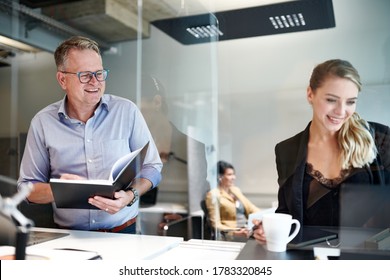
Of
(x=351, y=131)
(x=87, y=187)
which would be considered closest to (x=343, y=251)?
(x=351, y=131)

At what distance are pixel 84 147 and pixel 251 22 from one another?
0.76 metres

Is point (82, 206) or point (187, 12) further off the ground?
point (187, 12)

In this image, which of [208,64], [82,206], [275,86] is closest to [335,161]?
[275,86]

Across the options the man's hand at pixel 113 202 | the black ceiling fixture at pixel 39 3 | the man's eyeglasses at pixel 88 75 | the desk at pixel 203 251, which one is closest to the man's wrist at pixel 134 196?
the man's hand at pixel 113 202

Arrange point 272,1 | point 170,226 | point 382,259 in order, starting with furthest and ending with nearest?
1. point 170,226
2. point 272,1
3. point 382,259

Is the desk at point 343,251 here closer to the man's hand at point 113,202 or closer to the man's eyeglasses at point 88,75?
the man's hand at point 113,202

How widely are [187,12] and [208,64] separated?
0.23m

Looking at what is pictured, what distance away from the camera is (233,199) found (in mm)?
1442

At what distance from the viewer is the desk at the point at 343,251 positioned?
130 cm

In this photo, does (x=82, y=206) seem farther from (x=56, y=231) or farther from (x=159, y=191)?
(x=159, y=191)

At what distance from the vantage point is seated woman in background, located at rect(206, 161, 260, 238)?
1.43 metres

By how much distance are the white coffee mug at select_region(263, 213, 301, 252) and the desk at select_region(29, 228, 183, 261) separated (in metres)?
0.33

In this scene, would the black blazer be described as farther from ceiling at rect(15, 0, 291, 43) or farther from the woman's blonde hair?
ceiling at rect(15, 0, 291, 43)

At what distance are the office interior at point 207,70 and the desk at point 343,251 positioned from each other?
6.7 inches
